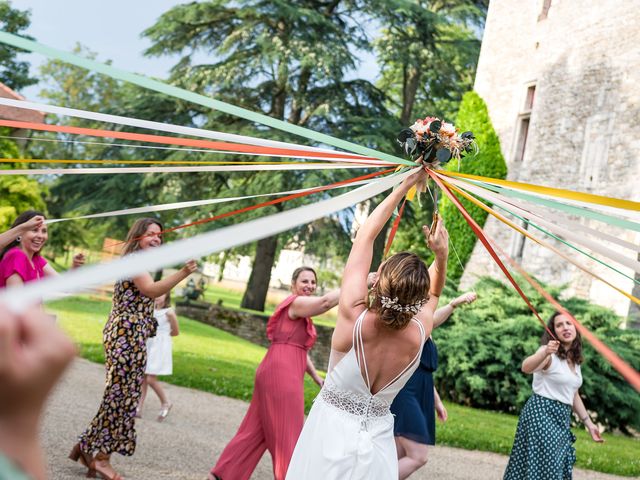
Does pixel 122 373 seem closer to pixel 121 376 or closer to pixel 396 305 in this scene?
pixel 121 376

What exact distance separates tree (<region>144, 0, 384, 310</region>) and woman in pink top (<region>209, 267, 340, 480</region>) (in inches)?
616

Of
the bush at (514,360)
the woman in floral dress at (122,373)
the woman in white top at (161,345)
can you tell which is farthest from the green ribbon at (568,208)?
the bush at (514,360)

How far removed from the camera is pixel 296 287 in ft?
18.7

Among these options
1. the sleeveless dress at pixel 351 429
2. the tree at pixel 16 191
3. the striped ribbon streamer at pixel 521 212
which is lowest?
the tree at pixel 16 191

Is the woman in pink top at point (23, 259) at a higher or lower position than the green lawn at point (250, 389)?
higher

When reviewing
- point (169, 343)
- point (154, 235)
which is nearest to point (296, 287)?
point (154, 235)

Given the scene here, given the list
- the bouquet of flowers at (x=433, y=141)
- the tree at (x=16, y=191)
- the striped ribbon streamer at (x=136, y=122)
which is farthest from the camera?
the tree at (x=16, y=191)

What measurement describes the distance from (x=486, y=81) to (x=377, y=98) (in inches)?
129

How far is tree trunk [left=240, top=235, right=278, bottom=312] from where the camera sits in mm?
25016

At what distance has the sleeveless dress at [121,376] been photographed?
5535mm

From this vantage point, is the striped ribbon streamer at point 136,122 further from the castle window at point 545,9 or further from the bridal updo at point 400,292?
the castle window at point 545,9

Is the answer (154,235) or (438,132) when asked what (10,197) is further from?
(438,132)

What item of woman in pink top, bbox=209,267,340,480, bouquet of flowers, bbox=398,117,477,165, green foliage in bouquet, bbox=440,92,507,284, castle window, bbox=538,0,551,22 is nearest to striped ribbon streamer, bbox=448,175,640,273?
bouquet of flowers, bbox=398,117,477,165

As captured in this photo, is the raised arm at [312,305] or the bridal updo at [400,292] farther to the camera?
the raised arm at [312,305]
